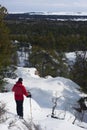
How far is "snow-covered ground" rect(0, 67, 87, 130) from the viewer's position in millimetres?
12205

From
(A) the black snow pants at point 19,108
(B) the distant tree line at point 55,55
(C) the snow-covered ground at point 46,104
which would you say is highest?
(A) the black snow pants at point 19,108

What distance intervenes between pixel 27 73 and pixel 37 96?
62.9 ft

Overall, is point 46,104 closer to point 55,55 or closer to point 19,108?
point 19,108

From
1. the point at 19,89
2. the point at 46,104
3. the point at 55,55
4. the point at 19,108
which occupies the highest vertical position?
the point at 19,89

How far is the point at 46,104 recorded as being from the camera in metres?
26.4

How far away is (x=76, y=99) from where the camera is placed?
31.3 metres

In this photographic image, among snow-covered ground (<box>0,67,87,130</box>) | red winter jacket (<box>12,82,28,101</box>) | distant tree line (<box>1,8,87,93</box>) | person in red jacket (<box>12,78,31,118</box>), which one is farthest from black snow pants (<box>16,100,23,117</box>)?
distant tree line (<box>1,8,87,93</box>)

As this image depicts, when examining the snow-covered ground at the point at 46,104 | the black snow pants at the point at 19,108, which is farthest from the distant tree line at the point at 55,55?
the black snow pants at the point at 19,108

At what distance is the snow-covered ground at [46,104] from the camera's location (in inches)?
480

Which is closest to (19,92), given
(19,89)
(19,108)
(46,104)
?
(19,89)

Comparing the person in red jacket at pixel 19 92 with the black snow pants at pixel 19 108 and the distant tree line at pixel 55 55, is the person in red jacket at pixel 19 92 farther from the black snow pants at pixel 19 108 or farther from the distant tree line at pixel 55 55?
the distant tree line at pixel 55 55

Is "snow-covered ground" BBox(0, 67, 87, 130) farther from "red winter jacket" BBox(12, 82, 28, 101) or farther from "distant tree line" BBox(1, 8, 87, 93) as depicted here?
"distant tree line" BBox(1, 8, 87, 93)

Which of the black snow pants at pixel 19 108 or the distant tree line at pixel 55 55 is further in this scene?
the distant tree line at pixel 55 55

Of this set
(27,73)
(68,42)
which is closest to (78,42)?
(68,42)
